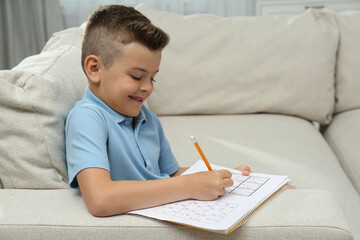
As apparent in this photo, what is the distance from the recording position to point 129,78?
3.51ft

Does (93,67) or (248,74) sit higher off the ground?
(93,67)

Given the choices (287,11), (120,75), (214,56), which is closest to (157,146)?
(120,75)

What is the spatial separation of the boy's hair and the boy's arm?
0.29 meters

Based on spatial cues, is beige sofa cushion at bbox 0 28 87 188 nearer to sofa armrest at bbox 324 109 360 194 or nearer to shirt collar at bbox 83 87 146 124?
shirt collar at bbox 83 87 146 124

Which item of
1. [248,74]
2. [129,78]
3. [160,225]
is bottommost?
[248,74]

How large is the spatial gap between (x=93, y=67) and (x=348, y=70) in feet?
4.56

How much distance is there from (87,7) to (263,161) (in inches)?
89.0

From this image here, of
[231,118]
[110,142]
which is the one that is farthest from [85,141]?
[231,118]

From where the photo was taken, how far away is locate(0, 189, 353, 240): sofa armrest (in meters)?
0.84

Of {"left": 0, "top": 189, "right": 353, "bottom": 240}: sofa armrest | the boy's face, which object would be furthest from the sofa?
the boy's face

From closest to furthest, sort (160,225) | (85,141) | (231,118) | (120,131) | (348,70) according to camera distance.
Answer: (160,225)
(85,141)
(120,131)
(231,118)
(348,70)

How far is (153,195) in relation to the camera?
0.92 metres

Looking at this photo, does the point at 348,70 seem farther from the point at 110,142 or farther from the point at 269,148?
the point at 110,142

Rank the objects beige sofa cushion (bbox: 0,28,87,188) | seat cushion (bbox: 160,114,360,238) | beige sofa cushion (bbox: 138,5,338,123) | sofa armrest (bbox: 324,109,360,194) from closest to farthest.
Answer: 1. beige sofa cushion (bbox: 0,28,87,188)
2. seat cushion (bbox: 160,114,360,238)
3. sofa armrest (bbox: 324,109,360,194)
4. beige sofa cushion (bbox: 138,5,338,123)
